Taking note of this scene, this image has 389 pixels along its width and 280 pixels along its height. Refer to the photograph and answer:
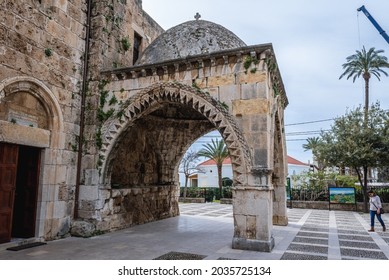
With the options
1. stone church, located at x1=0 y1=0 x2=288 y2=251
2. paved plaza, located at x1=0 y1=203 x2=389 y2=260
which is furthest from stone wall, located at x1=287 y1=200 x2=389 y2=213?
stone church, located at x1=0 y1=0 x2=288 y2=251

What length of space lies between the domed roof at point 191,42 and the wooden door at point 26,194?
423 cm

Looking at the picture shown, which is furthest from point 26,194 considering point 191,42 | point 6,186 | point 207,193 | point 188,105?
point 207,193

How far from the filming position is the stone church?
6.79 m

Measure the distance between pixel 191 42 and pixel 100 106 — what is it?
131 inches

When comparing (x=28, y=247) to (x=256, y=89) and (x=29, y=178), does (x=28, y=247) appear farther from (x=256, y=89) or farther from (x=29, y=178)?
(x=256, y=89)

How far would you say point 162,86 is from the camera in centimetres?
810

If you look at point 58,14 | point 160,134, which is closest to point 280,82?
point 160,134

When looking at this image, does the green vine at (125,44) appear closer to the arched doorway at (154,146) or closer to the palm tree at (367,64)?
the arched doorway at (154,146)

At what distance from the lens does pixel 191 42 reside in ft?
30.1

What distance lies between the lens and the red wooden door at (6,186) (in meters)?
6.60

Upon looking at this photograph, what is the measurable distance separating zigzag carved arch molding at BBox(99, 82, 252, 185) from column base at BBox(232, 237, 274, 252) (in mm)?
1289

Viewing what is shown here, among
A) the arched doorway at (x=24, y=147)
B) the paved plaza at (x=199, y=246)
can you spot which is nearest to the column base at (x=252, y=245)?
the paved plaza at (x=199, y=246)

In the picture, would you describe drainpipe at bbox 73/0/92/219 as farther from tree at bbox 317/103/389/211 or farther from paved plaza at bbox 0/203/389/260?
tree at bbox 317/103/389/211

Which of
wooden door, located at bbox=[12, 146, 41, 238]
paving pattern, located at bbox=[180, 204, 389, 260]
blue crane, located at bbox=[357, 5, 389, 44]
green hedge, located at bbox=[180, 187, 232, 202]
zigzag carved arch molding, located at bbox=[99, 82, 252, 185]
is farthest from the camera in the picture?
green hedge, located at bbox=[180, 187, 232, 202]
